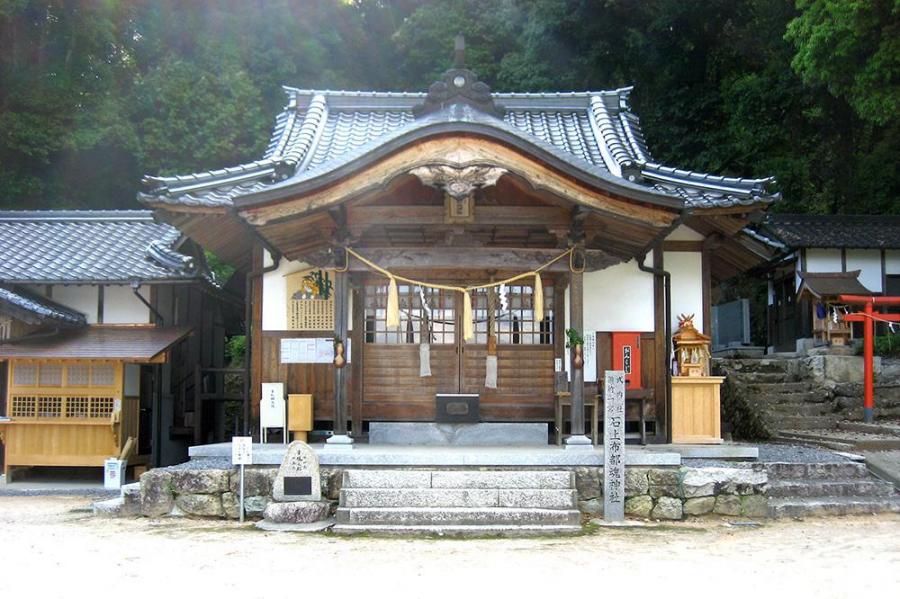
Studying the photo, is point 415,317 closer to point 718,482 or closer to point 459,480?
point 459,480

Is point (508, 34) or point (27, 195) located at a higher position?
point (508, 34)

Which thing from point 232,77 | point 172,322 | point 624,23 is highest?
point 624,23

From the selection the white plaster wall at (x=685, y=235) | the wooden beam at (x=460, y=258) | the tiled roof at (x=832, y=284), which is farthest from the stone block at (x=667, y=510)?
the tiled roof at (x=832, y=284)

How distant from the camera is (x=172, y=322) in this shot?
1597cm

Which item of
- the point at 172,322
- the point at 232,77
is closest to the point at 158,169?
the point at 232,77

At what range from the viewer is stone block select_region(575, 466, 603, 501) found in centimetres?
1008

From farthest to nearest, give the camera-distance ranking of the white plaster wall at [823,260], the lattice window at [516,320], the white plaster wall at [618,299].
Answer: the white plaster wall at [823,260] < the lattice window at [516,320] < the white plaster wall at [618,299]

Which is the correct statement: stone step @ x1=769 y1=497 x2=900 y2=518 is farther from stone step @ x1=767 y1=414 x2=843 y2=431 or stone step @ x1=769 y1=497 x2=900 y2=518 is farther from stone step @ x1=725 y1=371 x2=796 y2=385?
stone step @ x1=725 y1=371 x2=796 y2=385

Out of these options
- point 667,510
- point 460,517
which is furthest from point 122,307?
point 667,510

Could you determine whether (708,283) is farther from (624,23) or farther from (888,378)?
(624,23)

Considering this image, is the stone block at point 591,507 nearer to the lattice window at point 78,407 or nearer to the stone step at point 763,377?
the lattice window at point 78,407

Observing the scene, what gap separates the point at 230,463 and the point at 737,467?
6190mm

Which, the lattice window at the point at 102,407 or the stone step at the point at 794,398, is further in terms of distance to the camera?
the stone step at the point at 794,398

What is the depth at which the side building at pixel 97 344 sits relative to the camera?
14125mm
